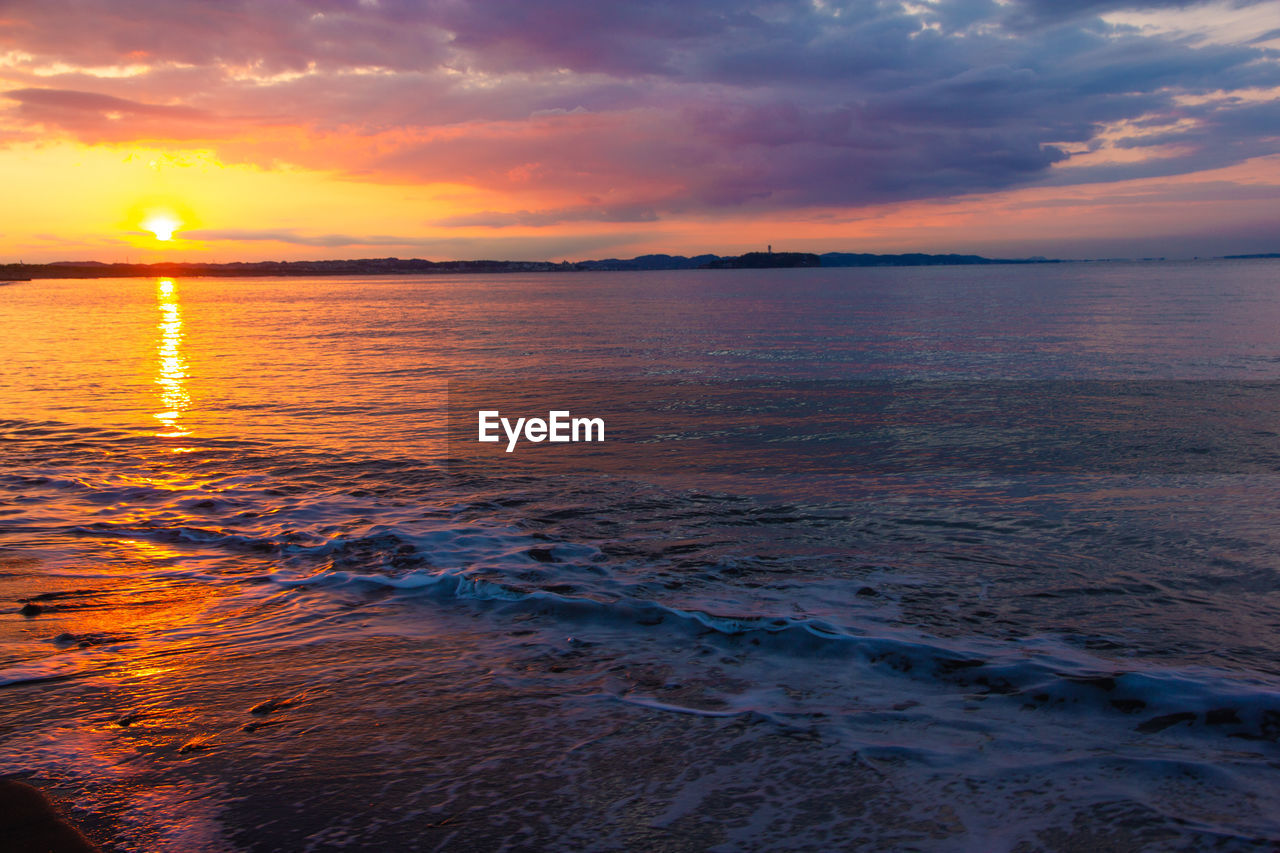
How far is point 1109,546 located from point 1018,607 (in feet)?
8.63

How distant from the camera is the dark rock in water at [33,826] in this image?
3768 mm

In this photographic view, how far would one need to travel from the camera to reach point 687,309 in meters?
68.4

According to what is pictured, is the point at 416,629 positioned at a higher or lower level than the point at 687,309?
lower

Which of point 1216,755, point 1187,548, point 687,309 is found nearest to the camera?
point 1216,755

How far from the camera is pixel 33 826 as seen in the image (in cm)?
390

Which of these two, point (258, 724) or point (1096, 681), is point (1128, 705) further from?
point (258, 724)

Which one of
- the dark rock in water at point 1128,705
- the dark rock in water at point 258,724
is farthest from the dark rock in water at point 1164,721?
the dark rock in water at point 258,724

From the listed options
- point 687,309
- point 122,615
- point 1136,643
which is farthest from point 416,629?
point 687,309

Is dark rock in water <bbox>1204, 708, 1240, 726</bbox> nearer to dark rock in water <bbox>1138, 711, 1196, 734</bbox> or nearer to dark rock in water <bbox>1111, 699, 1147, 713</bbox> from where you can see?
dark rock in water <bbox>1138, 711, 1196, 734</bbox>

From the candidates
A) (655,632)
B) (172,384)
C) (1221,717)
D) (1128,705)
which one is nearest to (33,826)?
(655,632)

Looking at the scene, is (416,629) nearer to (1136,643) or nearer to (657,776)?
(657,776)

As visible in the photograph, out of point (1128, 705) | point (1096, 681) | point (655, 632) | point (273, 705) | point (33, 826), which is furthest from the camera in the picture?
point (655, 632)

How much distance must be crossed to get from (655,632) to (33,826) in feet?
14.2

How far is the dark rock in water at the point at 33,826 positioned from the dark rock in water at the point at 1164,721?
6.22 metres
